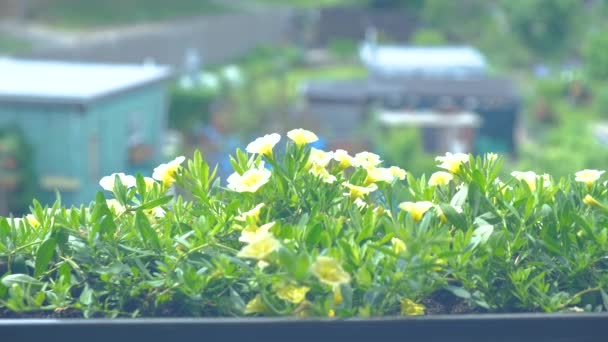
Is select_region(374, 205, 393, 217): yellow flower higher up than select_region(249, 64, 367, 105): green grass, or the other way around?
select_region(374, 205, 393, 217): yellow flower

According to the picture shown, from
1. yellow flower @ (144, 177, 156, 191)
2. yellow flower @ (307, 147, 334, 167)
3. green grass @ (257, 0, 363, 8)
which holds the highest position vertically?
yellow flower @ (307, 147, 334, 167)

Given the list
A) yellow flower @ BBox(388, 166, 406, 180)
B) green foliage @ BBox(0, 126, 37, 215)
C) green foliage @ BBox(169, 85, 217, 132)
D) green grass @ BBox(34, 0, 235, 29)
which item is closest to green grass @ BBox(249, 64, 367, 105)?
green foliage @ BBox(169, 85, 217, 132)

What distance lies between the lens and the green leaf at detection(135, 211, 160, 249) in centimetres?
189

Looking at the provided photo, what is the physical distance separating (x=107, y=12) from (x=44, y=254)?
38264 mm

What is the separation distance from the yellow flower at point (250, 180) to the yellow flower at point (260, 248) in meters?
0.24

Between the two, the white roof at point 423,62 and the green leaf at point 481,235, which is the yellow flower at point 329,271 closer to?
the green leaf at point 481,235

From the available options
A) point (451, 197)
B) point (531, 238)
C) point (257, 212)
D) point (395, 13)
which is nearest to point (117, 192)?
point (257, 212)

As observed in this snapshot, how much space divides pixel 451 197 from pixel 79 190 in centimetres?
1268

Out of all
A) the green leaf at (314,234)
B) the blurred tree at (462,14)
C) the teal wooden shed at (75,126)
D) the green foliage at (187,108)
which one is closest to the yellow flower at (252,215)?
the green leaf at (314,234)

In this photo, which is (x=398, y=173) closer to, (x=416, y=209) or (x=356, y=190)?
(x=356, y=190)

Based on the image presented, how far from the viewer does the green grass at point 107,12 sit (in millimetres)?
36781

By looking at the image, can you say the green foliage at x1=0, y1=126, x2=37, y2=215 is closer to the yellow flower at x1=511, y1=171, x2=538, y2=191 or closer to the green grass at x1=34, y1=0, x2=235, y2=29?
the yellow flower at x1=511, y1=171, x2=538, y2=191

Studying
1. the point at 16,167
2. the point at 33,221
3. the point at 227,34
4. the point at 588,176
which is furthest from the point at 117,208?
the point at 227,34

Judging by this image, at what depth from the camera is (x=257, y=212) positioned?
1.94m
